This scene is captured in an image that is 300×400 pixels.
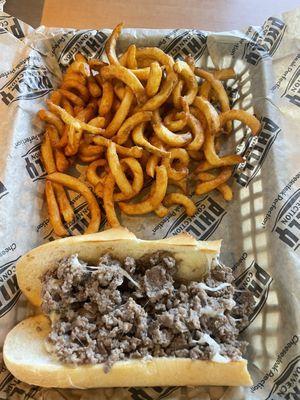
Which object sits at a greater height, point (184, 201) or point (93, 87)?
point (93, 87)

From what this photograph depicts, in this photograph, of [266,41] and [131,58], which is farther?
[266,41]

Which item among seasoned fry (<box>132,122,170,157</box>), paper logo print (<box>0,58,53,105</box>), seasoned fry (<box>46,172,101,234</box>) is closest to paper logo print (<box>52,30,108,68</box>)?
paper logo print (<box>0,58,53,105</box>)

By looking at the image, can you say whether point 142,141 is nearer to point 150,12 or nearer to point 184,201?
point 184,201

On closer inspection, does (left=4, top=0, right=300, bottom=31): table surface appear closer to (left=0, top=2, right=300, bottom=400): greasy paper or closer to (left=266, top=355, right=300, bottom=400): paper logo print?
(left=0, top=2, right=300, bottom=400): greasy paper

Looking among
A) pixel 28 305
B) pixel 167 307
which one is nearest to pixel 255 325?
pixel 167 307

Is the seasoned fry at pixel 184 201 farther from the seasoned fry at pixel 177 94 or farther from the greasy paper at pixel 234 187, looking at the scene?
the seasoned fry at pixel 177 94

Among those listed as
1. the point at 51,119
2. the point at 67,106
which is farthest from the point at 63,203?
the point at 67,106

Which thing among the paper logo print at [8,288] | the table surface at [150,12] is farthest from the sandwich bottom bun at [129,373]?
the table surface at [150,12]

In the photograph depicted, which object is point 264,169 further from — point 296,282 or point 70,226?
point 70,226
